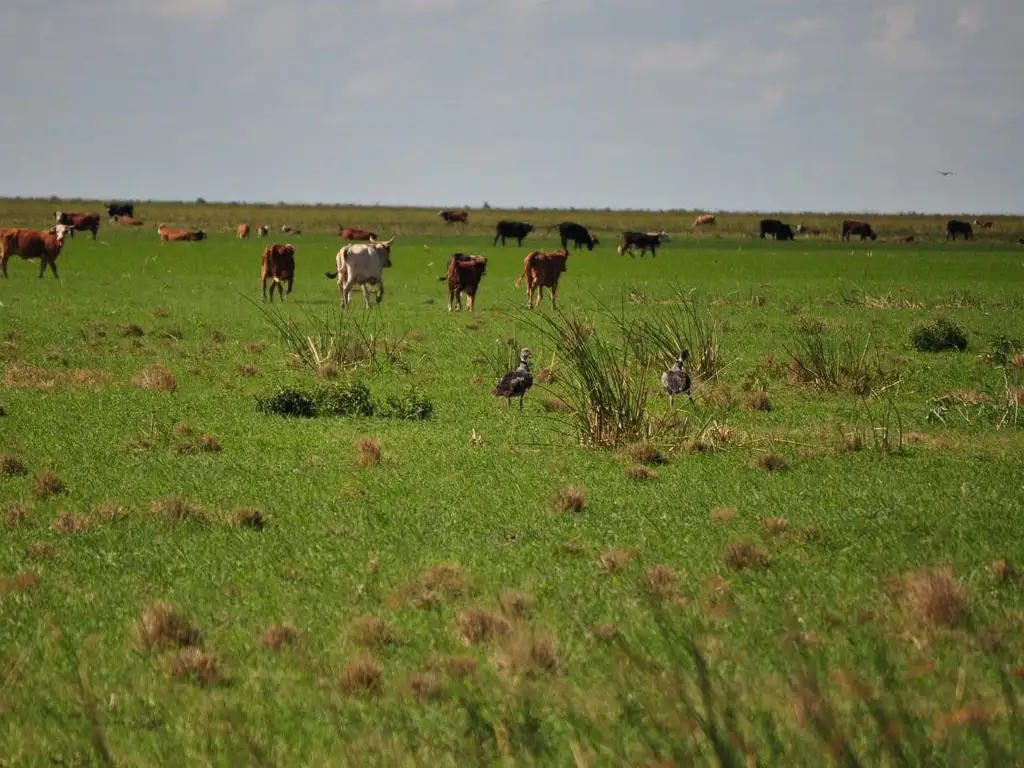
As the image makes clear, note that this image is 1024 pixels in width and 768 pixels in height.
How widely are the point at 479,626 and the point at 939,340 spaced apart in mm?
16465

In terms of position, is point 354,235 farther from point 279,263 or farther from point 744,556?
point 744,556

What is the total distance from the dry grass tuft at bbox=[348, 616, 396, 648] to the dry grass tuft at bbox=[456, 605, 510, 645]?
1.17 ft

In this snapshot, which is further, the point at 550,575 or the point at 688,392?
the point at 688,392

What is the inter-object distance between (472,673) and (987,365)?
1472cm

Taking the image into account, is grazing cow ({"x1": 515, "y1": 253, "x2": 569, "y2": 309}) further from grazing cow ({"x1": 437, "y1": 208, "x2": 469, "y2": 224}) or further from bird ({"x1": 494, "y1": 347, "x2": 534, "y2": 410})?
grazing cow ({"x1": 437, "y1": 208, "x2": 469, "y2": 224})

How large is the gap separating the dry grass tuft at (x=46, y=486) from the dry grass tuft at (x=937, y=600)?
6552 millimetres

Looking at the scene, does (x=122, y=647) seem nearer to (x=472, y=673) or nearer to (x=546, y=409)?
(x=472, y=673)

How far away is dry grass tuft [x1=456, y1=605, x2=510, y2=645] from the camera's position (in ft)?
21.0

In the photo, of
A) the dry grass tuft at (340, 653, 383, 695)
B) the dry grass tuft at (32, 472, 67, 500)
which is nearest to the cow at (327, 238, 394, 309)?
the dry grass tuft at (32, 472, 67, 500)

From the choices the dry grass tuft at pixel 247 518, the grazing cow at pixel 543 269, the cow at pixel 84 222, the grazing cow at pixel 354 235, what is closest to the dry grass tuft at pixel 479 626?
the dry grass tuft at pixel 247 518

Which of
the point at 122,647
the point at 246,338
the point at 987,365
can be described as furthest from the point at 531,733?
the point at 246,338

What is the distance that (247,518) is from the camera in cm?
911

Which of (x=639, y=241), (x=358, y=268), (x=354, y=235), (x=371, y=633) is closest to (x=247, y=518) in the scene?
(x=371, y=633)

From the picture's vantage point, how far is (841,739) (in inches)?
146
